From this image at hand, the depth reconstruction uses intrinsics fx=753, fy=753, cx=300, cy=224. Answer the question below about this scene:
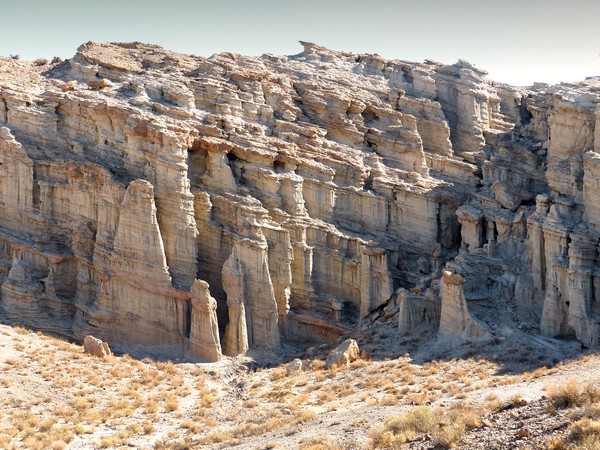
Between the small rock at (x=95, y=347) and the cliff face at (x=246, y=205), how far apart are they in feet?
8.71

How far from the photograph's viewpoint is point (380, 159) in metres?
43.6

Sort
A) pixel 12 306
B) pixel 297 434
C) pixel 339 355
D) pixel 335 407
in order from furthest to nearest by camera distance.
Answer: pixel 12 306 → pixel 339 355 → pixel 335 407 → pixel 297 434

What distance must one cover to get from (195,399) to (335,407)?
7885 millimetres

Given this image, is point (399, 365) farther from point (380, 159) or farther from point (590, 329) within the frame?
point (380, 159)

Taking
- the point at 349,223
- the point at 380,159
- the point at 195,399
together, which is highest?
the point at 380,159

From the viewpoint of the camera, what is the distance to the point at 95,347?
3616 cm

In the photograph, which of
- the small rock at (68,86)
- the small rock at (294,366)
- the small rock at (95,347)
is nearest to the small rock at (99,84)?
the small rock at (68,86)

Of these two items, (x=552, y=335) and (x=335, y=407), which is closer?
(x=335, y=407)

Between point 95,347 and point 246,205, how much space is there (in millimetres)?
10469

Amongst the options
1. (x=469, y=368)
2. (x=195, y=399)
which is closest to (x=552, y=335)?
(x=469, y=368)

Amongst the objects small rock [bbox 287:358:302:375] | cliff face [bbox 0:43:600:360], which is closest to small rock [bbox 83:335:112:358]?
cliff face [bbox 0:43:600:360]

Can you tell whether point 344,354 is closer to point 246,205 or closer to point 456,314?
point 456,314

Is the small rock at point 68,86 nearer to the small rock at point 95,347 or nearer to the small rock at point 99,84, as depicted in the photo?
the small rock at point 99,84

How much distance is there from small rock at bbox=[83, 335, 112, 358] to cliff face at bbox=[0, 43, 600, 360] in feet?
8.71
